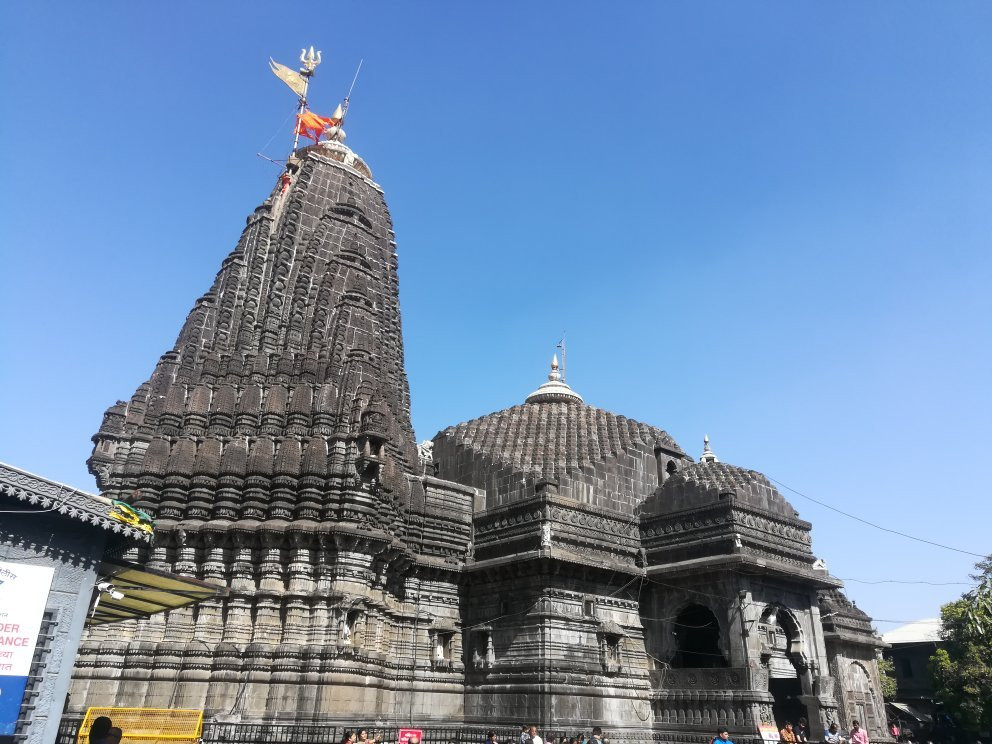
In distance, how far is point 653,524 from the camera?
27.5 metres

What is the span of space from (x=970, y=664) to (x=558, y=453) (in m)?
22.6

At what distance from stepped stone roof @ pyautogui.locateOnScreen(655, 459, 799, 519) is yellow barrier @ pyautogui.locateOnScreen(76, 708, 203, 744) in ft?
54.7

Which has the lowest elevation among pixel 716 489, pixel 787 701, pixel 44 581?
pixel 787 701

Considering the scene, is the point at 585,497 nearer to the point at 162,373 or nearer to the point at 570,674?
the point at 570,674

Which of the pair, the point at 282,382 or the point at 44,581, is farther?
the point at 282,382

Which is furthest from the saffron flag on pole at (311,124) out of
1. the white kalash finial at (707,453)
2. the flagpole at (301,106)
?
the white kalash finial at (707,453)

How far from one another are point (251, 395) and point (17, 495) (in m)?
14.8

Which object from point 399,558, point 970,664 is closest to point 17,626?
point 399,558

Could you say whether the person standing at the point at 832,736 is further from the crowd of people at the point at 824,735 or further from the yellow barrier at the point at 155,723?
the yellow barrier at the point at 155,723

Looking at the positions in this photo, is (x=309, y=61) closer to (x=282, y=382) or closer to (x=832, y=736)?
(x=282, y=382)

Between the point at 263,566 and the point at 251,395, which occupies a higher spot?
the point at 251,395

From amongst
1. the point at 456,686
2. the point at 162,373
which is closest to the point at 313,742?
the point at 456,686

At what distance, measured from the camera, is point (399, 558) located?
79.8 ft

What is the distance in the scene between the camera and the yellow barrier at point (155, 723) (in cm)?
1936
